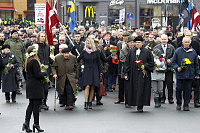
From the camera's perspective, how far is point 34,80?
10.1 m

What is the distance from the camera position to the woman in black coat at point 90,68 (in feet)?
43.5

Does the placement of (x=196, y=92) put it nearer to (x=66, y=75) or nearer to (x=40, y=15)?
(x=66, y=75)

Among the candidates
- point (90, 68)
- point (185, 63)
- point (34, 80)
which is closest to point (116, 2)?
point (90, 68)

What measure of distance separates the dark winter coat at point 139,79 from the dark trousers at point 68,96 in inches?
62.2

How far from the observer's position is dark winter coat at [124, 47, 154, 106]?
12594mm

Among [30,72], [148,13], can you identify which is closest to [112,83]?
[30,72]

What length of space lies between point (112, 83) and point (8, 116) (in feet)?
19.6

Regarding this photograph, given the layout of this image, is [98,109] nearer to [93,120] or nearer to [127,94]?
[127,94]

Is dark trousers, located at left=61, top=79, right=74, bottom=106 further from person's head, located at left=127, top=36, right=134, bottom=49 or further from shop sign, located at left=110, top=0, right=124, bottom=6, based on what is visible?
shop sign, located at left=110, top=0, right=124, bottom=6

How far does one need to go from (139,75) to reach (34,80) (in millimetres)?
3578

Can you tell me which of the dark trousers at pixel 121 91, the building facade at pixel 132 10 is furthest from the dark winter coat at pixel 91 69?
the building facade at pixel 132 10

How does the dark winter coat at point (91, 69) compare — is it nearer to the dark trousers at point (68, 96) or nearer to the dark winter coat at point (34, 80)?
the dark trousers at point (68, 96)

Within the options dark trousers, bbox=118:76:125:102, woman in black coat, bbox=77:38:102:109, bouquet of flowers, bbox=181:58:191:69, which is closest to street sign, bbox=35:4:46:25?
dark trousers, bbox=118:76:125:102

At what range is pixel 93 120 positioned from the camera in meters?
11.3
